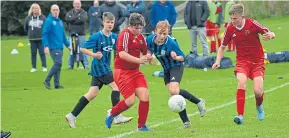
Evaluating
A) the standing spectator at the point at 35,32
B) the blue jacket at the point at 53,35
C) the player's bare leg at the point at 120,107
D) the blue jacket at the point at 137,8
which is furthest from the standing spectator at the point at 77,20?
the player's bare leg at the point at 120,107

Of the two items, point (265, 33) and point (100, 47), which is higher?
point (265, 33)

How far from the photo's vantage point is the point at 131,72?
11.0m

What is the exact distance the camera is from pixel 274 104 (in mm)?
13266

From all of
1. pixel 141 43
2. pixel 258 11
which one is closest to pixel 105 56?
pixel 141 43

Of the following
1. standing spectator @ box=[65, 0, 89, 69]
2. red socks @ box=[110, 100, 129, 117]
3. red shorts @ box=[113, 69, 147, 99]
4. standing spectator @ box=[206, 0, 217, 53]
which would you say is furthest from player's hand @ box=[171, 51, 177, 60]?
standing spectator @ box=[206, 0, 217, 53]

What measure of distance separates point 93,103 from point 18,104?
1.64 meters

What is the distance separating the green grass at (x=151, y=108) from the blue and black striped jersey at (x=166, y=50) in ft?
3.25

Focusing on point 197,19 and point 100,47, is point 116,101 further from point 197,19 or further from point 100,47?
point 197,19

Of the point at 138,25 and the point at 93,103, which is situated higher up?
the point at 138,25

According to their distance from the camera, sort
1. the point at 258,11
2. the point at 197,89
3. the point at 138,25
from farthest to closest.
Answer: the point at 258,11 < the point at 197,89 < the point at 138,25

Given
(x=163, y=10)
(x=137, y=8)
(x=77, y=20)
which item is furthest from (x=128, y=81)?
(x=77, y=20)

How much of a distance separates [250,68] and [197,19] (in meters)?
10.4

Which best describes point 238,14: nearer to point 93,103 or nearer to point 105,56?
point 105,56

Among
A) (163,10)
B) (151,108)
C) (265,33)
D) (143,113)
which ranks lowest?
(151,108)
